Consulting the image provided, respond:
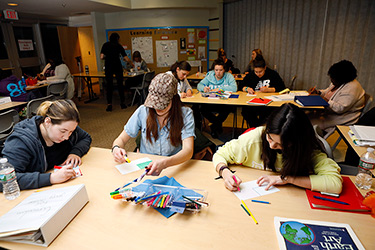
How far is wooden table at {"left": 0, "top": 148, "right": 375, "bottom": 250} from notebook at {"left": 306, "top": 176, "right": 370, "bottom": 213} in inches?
1.1

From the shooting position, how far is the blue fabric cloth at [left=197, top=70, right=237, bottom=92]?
393 cm

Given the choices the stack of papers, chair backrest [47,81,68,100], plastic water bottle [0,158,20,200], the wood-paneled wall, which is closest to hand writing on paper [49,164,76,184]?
plastic water bottle [0,158,20,200]

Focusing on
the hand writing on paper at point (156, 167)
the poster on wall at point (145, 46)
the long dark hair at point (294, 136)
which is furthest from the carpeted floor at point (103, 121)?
the long dark hair at point (294, 136)

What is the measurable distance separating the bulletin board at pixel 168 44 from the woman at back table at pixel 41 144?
244 inches

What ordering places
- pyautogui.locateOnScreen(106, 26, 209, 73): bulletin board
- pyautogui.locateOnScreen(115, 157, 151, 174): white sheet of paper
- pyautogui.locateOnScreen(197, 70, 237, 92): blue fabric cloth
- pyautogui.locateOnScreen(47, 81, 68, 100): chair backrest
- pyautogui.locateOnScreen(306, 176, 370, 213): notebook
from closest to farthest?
pyautogui.locateOnScreen(306, 176, 370, 213): notebook < pyautogui.locateOnScreen(115, 157, 151, 174): white sheet of paper < pyautogui.locateOnScreen(197, 70, 237, 92): blue fabric cloth < pyautogui.locateOnScreen(47, 81, 68, 100): chair backrest < pyautogui.locateOnScreen(106, 26, 209, 73): bulletin board

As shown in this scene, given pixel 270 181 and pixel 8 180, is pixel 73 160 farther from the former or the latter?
pixel 270 181

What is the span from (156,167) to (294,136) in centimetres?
81

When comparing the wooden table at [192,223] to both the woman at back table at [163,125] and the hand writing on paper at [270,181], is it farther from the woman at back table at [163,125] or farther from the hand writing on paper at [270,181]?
the woman at back table at [163,125]

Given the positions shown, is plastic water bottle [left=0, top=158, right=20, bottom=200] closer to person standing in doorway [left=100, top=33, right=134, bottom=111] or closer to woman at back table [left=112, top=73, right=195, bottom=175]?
woman at back table [left=112, top=73, right=195, bottom=175]

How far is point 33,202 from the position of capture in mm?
1120

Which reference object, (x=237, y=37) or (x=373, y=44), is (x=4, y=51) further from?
(x=373, y=44)

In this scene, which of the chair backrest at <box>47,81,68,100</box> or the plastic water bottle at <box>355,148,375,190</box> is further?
the chair backrest at <box>47,81,68,100</box>

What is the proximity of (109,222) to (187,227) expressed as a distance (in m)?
0.37

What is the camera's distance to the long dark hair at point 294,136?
1.19 meters
